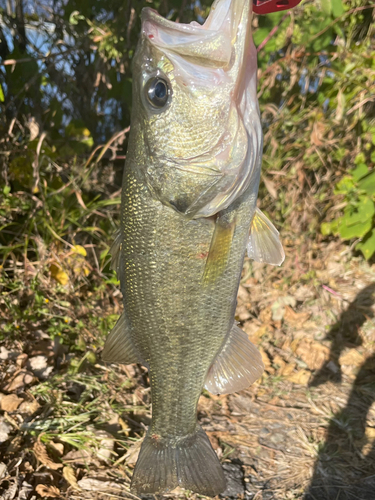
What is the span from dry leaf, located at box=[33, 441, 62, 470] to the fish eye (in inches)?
81.4

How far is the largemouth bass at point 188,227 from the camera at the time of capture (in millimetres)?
1181

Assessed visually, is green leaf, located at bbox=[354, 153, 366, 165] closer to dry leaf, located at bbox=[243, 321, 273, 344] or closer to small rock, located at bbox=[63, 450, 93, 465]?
dry leaf, located at bbox=[243, 321, 273, 344]

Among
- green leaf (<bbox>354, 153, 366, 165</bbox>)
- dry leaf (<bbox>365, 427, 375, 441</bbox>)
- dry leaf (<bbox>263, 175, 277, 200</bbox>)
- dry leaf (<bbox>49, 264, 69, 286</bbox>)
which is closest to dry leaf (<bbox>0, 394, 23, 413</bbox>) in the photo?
dry leaf (<bbox>49, 264, 69, 286</bbox>)

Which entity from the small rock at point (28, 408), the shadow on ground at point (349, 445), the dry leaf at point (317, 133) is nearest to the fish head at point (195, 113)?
the small rock at point (28, 408)

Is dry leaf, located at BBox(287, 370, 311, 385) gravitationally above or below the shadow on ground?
below

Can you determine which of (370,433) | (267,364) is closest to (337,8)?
(267,364)

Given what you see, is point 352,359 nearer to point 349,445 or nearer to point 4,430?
point 349,445

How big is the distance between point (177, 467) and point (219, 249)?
3.15 feet

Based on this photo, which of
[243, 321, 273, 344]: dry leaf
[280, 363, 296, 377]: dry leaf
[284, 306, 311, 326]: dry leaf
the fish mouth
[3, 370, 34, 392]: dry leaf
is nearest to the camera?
the fish mouth

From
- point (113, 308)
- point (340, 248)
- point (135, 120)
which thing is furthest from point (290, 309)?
point (135, 120)

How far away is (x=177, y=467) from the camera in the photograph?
5.15 feet

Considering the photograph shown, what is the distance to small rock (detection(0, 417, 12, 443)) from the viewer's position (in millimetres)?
2197

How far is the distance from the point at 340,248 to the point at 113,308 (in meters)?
2.62

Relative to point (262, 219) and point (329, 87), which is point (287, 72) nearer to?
point (329, 87)
